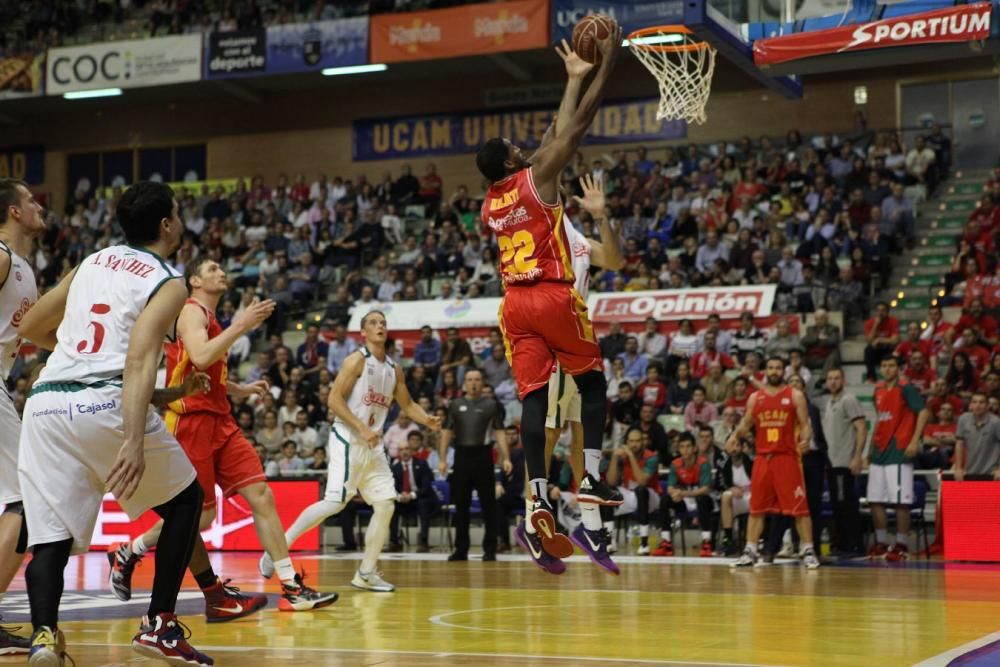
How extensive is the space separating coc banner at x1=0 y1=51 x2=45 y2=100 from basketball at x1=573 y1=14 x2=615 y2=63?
24829mm

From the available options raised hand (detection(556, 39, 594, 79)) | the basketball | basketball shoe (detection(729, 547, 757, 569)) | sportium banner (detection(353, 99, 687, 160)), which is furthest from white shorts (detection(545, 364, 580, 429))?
sportium banner (detection(353, 99, 687, 160))

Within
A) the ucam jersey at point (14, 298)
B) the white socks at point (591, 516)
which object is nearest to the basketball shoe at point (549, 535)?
the white socks at point (591, 516)

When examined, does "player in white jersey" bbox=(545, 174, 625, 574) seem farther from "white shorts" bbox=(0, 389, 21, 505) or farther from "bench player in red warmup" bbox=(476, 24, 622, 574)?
"white shorts" bbox=(0, 389, 21, 505)

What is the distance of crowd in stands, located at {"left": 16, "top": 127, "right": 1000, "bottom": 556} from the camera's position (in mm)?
17169

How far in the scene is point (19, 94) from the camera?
97.1 ft

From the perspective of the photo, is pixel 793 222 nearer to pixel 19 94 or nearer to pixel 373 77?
pixel 373 77

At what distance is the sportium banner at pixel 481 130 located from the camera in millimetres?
27672

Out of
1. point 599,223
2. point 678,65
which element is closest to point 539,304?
point 599,223

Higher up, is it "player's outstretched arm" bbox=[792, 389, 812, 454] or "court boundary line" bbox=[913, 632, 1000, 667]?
"player's outstretched arm" bbox=[792, 389, 812, 454]

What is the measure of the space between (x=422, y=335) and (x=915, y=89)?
39.4 feet

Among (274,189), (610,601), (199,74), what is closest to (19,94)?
(199,74)

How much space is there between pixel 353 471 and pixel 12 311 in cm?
439

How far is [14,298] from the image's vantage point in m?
6.93

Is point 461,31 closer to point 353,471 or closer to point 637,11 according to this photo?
point 637,11
